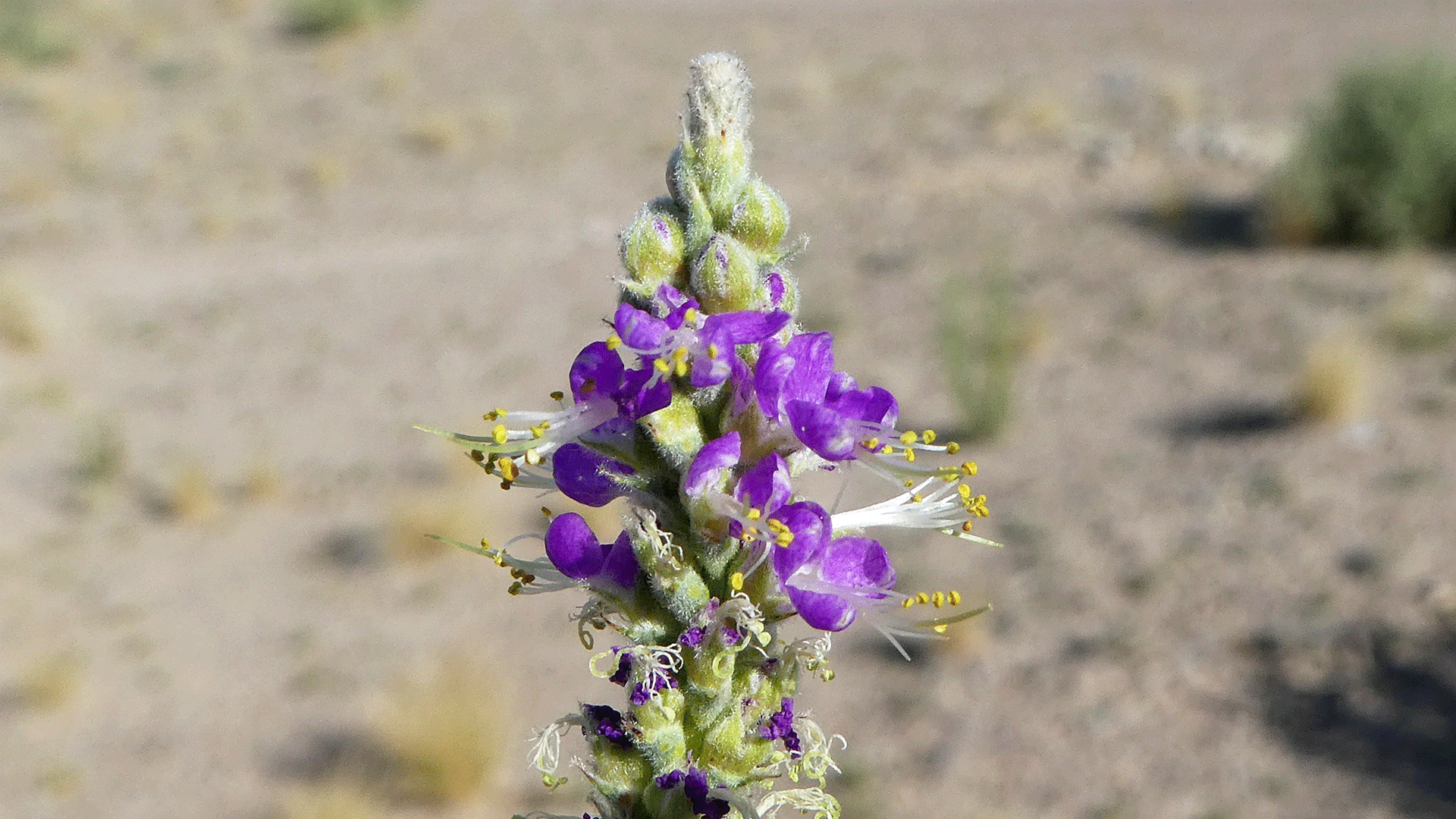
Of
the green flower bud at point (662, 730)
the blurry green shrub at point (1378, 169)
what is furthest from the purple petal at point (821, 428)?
the blurry green shrub at point (1378, 169)

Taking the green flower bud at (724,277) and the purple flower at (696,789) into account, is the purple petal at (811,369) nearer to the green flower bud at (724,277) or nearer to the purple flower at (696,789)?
the green flower bud at (724,277)

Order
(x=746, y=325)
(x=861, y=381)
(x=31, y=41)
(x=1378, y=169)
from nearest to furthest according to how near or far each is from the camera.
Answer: (x=746, y=325) → (x=861, y=381) → (x=1378, y=169) → (x=31, y=41)

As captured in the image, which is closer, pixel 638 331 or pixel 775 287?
pixel 638 331

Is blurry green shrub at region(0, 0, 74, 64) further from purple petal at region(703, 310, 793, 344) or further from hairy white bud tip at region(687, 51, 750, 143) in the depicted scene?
purple petal at region(703, 310, 793, 344)

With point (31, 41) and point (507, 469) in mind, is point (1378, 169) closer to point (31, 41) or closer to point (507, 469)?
point (507, 469)

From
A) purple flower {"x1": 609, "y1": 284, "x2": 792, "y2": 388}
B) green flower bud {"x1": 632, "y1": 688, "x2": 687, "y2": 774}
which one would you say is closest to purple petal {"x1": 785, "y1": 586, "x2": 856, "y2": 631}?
green flower bud {"x1": 632, "y1": 688, "x2": 687, "y2": 774}

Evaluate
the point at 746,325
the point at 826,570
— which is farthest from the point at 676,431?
the point at 826,570

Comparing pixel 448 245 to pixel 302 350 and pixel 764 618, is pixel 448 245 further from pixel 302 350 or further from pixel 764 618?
pixel 764 618

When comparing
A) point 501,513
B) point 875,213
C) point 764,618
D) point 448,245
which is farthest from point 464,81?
point 764,618
